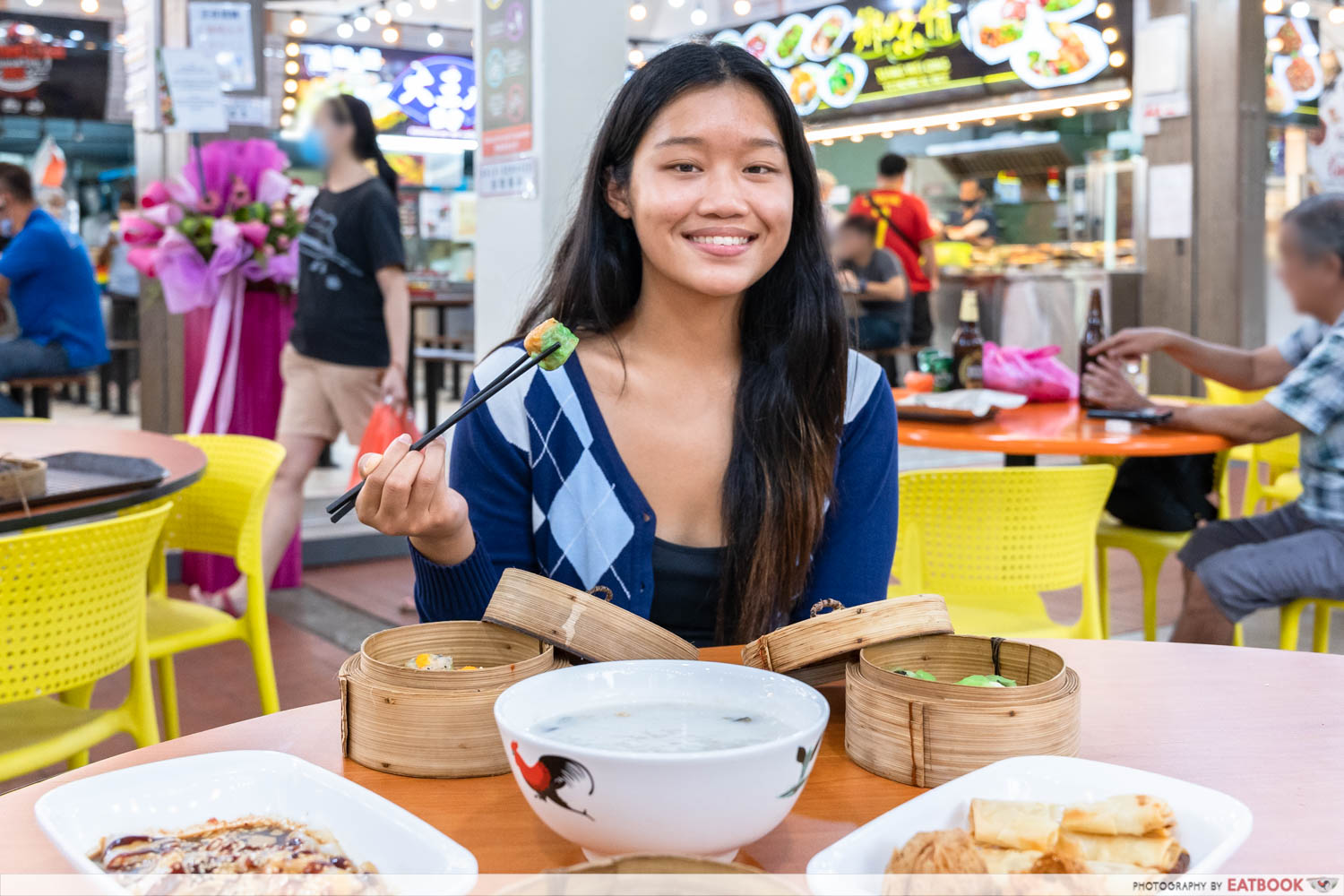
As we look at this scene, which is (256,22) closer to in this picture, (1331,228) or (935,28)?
(1331,228)

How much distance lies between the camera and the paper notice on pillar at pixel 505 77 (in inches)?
135

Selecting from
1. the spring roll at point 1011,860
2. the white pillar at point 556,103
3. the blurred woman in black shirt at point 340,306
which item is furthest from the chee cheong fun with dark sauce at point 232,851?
the blurred woman in black shirt at point 340,306

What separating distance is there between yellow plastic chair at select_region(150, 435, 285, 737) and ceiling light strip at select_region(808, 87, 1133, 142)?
5.14 metres

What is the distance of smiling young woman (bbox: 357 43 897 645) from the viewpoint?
5.03 feet

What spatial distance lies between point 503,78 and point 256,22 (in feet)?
7.49

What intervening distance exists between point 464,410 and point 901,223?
23.0 feet

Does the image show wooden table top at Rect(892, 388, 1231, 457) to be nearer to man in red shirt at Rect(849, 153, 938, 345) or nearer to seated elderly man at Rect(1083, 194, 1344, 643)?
seated elderly man at Rect(1083, 194, 1344, 643)

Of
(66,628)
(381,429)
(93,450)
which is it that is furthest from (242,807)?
(381,429)

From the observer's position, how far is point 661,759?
657 mm

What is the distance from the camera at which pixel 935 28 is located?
332 inches

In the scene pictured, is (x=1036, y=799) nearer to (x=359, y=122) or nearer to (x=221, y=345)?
(x=359, y=122)

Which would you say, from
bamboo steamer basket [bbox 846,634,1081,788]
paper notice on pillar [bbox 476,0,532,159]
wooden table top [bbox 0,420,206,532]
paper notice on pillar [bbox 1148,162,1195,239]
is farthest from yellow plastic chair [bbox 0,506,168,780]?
paper notice on pillar [bbox 1148,162,1195,239]

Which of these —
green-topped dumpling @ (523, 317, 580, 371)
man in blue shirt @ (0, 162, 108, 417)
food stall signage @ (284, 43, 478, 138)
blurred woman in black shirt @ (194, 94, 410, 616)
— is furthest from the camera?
food stall signage @ (284, 43, 478, 138)

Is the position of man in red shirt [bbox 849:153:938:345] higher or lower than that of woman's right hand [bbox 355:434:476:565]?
higher
